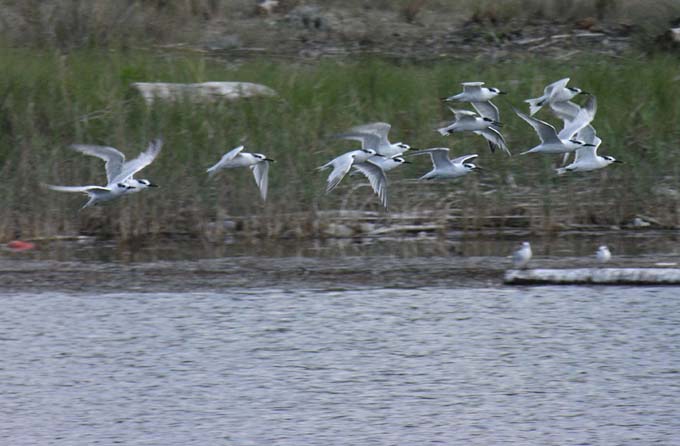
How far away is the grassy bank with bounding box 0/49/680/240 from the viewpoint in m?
13.7

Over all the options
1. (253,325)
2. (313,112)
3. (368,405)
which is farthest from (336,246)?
(368,405)

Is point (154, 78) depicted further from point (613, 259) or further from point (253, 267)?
point (613, 259)

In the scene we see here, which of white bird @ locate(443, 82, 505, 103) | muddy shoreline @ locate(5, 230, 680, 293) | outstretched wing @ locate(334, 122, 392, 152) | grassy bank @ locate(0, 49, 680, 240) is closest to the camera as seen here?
muddy shoreline @ locate(5, 230, 680, 293)

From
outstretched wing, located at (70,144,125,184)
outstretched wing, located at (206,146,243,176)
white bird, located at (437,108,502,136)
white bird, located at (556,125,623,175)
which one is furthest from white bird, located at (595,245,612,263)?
outstretched wing, located at (70,144,125,184)

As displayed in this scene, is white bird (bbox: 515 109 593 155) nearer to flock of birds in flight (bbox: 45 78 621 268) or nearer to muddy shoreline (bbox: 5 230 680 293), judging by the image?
flock of birds in flight (bbox: 45 78 621 268)

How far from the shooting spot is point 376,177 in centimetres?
1309

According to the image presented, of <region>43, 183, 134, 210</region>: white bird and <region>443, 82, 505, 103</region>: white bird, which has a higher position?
<region>443, 82, 505, 103</region>: white bird

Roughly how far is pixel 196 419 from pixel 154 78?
8.64 m

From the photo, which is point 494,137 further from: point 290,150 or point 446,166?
point 290,150

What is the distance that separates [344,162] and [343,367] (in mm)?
3735

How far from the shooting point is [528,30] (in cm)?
2070

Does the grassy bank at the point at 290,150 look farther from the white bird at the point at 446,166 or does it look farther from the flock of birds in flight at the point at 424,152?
the white bird at the point at 446,166

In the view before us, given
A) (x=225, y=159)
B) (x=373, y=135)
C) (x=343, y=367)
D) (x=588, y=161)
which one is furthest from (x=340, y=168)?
(x=343, y=367)

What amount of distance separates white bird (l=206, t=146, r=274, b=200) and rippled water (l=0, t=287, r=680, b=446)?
1.69 m
